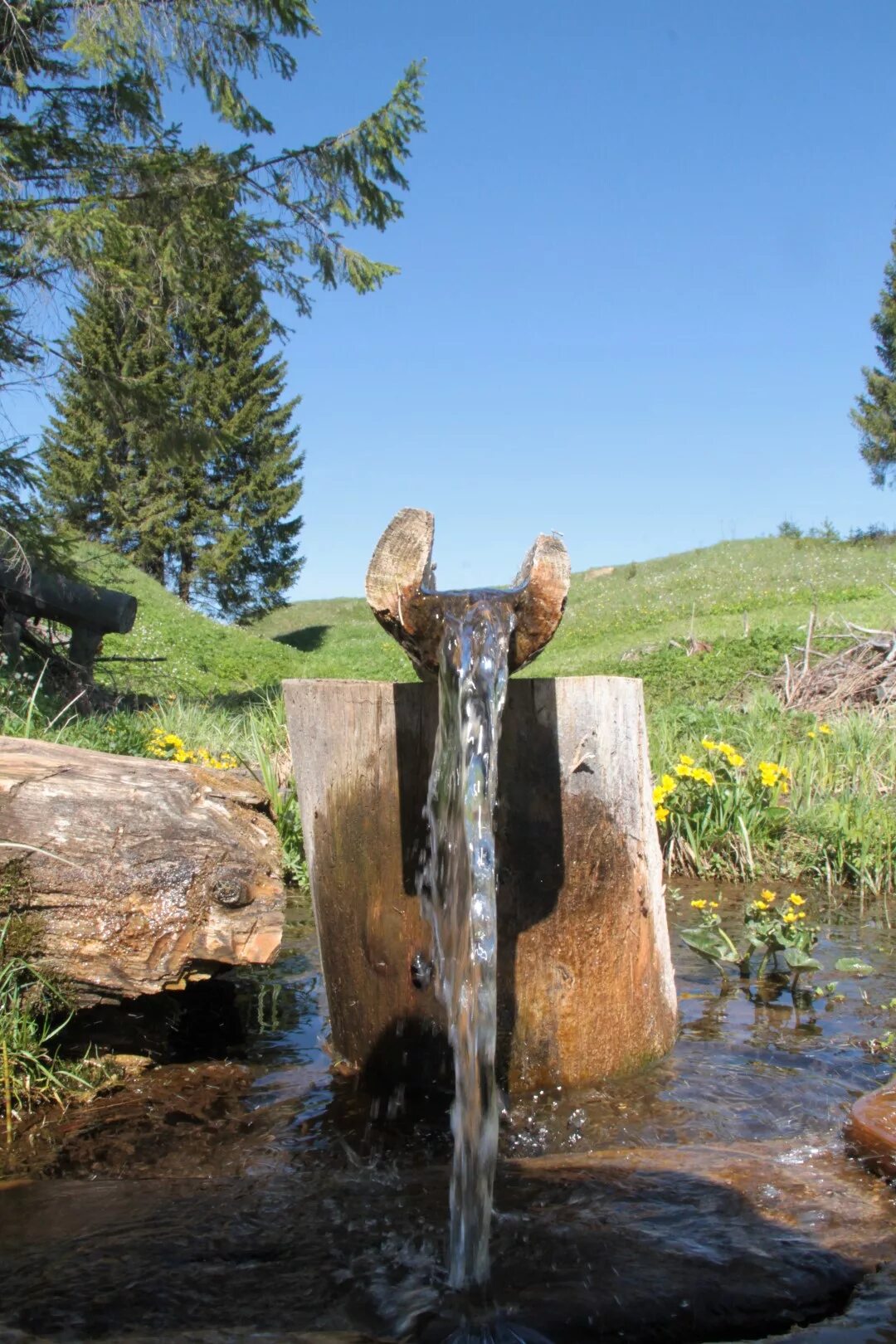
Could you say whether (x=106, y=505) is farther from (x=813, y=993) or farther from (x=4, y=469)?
(x=813, y=993)

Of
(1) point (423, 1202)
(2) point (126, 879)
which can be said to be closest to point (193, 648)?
(2) point (126, 879)

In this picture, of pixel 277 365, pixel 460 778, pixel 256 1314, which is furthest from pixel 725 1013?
pixel 277 365

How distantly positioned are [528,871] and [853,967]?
1843 mm

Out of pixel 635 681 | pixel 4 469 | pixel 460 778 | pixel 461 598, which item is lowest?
pixel 460 778

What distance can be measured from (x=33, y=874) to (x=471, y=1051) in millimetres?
1314

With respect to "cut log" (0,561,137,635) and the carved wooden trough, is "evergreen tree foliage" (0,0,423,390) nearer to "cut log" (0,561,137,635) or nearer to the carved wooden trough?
"cut log" (0,561,137,635)

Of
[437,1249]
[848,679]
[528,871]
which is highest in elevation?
[848,679]

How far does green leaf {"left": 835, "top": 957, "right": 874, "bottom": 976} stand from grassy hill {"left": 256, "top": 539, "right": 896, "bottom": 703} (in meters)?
6.48

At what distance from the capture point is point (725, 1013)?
3.88 meters

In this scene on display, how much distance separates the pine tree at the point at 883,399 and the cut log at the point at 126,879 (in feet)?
134

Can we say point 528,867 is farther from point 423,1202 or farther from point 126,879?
point 126,879

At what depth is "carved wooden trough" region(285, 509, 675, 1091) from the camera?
3.03 m

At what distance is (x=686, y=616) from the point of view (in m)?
21.7

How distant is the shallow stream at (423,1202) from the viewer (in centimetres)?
199
